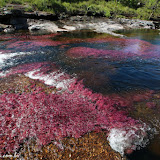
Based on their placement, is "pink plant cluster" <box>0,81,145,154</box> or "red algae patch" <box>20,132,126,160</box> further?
"pink plant cluster" <box>0,81,145,154</box>

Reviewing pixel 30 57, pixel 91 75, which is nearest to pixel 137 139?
pixel 91 75

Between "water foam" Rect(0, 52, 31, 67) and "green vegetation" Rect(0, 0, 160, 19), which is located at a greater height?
"green vegetation" Rect(0, 0, 160, 19)

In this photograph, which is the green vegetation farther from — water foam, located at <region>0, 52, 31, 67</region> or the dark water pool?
the dark water pool

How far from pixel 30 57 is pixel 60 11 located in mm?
37989

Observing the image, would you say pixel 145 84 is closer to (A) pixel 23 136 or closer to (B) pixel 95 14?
(A) pixel 23 136

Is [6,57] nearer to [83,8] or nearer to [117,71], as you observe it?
[117,71]

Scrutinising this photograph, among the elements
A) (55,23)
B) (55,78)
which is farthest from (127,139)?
(55,23)

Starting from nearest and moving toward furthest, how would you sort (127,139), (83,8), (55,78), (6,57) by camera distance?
(127,139), (55,78), (6,57), (83,8)

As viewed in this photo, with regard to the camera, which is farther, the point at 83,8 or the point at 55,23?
the point at 83,8

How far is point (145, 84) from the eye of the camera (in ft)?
32.0

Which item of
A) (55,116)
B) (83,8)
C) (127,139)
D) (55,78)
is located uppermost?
(83,8)

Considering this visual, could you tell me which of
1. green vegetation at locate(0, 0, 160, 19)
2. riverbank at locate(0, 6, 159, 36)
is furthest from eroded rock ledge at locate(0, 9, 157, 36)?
green vegetation at locate(0, 0, 160, 19)


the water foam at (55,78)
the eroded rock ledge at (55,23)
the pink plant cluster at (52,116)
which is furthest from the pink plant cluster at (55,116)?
the eroded rock ledge at (55,23)

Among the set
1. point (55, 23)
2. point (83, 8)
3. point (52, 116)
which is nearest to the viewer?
point (52, 116)
